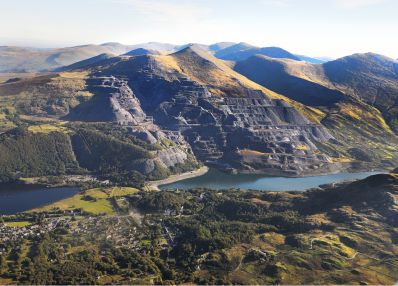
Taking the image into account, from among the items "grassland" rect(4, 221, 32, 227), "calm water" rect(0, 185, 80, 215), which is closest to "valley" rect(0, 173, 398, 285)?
"grassland" rect(4, 221, 32, 227)

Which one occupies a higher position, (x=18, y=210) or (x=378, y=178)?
(x=378, y=178)

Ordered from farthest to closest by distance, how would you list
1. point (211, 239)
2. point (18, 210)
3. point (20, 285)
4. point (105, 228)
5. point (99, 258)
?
point (18, 210) < point (105, 228) < point (211, 239) < point (99, 258) < point (20, 285)

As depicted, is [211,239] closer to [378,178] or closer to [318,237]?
[318,237]

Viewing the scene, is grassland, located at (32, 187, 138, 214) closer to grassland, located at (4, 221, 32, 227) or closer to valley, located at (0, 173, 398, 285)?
valley, located at (0, 173, 398, 285)

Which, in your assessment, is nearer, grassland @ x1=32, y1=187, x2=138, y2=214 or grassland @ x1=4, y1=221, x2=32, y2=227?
grassland @ x1=4, y1=221, x2=32, y2=227

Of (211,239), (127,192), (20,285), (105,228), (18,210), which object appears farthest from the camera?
(127,192)

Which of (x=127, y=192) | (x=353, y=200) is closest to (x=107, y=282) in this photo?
(x=127, y=192)

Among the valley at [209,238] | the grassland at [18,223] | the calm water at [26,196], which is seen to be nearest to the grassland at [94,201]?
the valley at [209,238]

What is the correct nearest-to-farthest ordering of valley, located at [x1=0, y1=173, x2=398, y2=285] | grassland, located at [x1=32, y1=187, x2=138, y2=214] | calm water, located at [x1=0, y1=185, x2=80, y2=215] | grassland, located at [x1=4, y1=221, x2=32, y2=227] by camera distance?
1. valley, located at [x1=0, y1=173, x2=398, y2=285]
2. grassland, located at [x1=4, y1=221, x2=32, y2=227]
3. grassland, located at [x1=32, y1=187, x2=138, y2=214]
4. calm water, located at [x1=0, y1=185, x2=80, y2=215]
